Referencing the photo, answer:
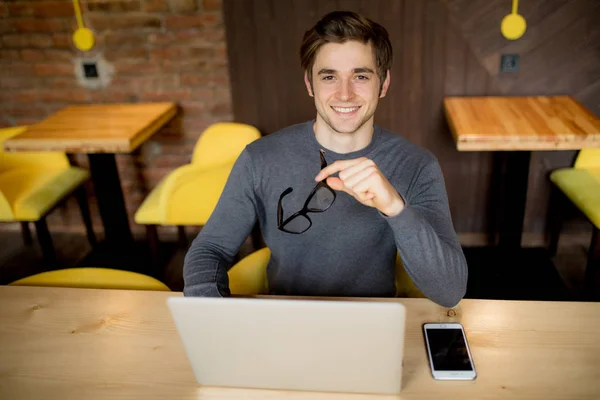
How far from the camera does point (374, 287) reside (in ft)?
4.78

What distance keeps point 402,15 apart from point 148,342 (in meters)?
2.16

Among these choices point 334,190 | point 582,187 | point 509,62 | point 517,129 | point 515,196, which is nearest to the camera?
point 334,190

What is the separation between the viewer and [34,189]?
2.62m

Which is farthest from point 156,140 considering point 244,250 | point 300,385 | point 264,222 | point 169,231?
point 300,385

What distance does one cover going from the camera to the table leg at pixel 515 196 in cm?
250

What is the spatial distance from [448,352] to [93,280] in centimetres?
98

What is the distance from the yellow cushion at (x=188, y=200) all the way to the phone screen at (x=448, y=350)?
1.32m

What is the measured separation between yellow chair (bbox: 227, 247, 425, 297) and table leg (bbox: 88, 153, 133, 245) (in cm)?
138

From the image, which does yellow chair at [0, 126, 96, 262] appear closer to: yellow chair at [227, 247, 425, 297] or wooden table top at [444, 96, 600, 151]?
yellow chair at [227, 247, 425, 297]

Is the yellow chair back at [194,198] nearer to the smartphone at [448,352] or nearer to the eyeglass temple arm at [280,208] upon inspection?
the eyeglass temple arm at [280,208]

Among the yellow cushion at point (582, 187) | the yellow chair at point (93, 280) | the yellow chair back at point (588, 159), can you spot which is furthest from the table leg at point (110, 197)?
the yellow chair back at point (588, 159)

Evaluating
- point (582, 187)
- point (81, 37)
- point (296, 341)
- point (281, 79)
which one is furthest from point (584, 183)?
point (81, 37)

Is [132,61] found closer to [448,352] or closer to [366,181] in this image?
[366,181]

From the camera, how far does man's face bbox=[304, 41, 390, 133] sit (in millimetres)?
1403
